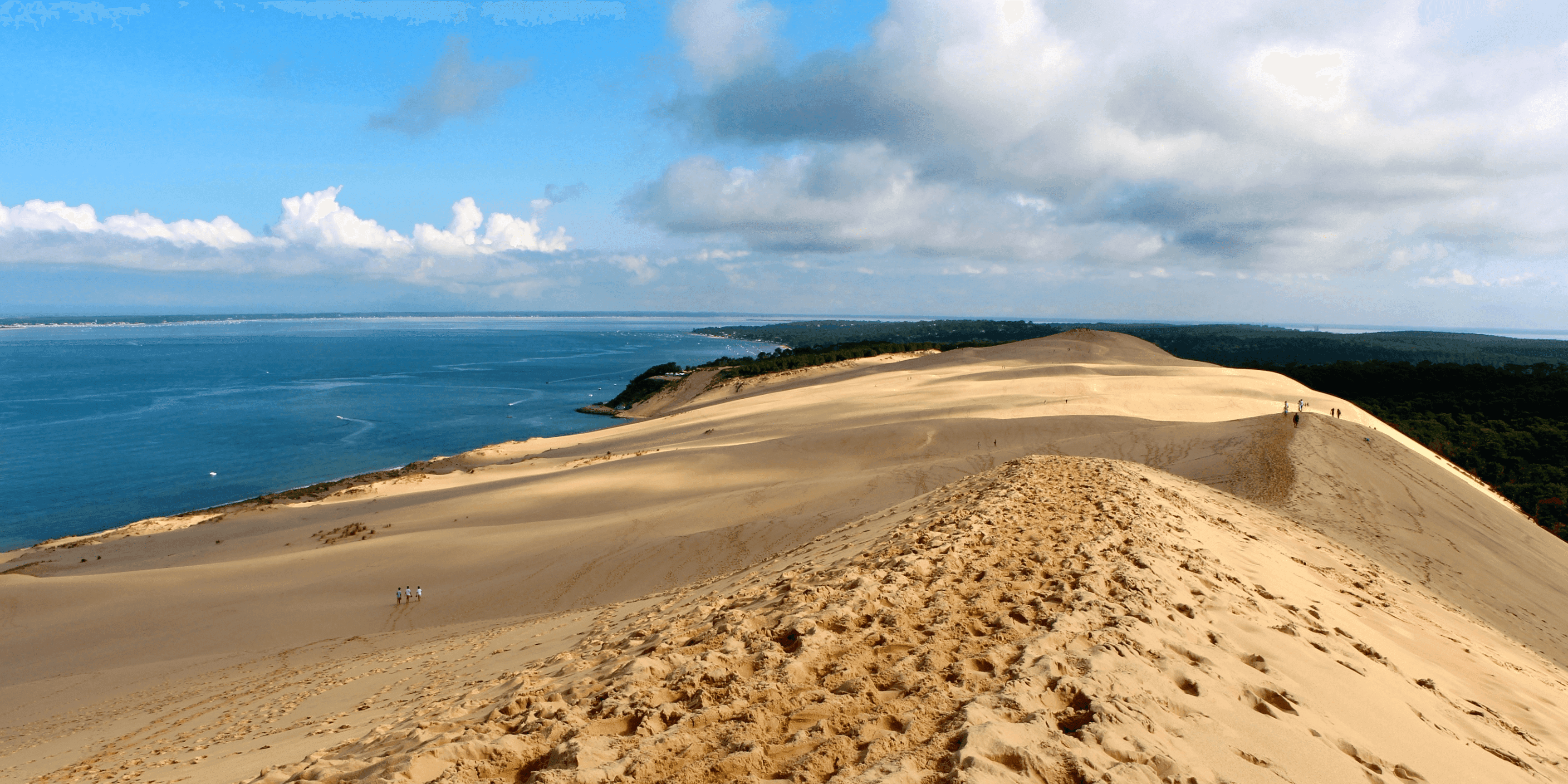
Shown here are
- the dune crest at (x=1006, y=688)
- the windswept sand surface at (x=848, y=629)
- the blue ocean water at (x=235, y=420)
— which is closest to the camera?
the dune crest at (x=1006, y=688)

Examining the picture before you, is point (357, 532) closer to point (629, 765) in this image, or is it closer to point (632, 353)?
point (629, 765)

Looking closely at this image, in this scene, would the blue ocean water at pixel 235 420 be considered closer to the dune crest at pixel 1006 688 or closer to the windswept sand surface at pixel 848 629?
the windswept sand surface at pixel 848 629

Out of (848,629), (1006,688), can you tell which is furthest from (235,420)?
(1006,688)

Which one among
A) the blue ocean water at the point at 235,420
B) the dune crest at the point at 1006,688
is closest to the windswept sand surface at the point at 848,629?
the dune crest at the point at 1006,688

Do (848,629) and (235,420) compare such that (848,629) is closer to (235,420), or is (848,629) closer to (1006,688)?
(1006,688)

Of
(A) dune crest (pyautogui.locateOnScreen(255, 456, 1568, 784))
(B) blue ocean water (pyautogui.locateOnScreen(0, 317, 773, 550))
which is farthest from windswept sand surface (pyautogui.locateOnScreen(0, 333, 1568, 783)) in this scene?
(B) blue ocean water (pyautogui.locateOnScreen(0, 317, 773, 550))

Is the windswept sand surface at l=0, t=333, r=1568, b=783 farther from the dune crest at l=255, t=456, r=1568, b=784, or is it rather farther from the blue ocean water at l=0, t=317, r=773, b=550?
the blue ocean water at l=0, t=317, r=773, b=550
